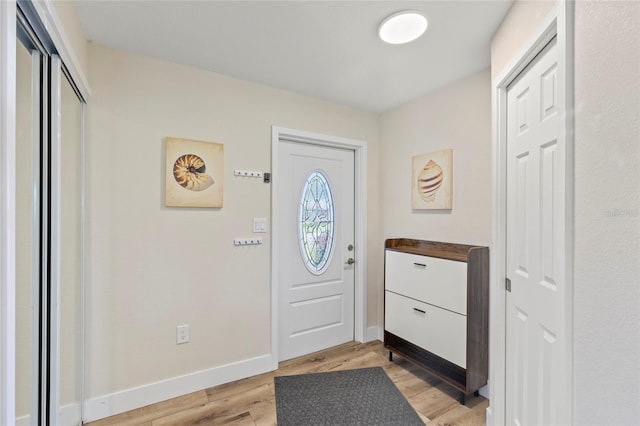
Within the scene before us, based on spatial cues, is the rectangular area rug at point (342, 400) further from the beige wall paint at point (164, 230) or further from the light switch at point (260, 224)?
the light switch at point (260, 224)

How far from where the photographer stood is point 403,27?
1.66 m

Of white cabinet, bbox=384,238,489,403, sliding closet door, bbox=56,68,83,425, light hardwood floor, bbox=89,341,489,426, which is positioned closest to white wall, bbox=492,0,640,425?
white cabinet, bbox=384,238,489,403

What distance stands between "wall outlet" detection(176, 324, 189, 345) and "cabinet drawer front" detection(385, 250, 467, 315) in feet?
5.51

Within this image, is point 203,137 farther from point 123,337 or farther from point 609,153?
point 609,153

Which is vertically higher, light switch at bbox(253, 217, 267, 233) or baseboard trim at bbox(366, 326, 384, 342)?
light switch at bbox(253, 217, 267, 233)

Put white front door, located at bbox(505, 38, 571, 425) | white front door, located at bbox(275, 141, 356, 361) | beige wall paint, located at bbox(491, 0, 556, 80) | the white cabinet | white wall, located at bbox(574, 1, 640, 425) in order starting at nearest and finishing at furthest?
white wall, located at bbox(574, 1, 640, 425) → white front door, located at bbox(505, 38, 571, 425) → beige wall paint, located at bbox(491, 0, 556, 80) → the white cabinet → white front door, located at bbox(275, 141, 356, 361)

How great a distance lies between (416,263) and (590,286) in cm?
147

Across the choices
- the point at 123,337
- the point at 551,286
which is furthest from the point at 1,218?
the point at 551,286

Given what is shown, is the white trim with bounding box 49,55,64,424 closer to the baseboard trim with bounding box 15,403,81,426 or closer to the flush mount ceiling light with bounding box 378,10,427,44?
the baseboard trim with bounding box 15,403,81,426

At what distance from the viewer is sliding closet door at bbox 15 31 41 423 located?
0.96 metres

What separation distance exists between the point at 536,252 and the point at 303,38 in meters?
1.72

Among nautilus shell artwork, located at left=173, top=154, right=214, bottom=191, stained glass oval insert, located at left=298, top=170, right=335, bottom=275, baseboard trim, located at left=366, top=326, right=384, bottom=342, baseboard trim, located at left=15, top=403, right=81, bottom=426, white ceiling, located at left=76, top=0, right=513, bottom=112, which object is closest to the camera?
baseboard trim, located at left=15, top=403, right=81, bottom=426

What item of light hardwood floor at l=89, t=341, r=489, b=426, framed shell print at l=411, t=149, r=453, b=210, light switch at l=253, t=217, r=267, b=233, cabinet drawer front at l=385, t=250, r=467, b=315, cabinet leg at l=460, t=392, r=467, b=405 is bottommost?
light hardwood floor at l=89, t=341, r=489, b=426

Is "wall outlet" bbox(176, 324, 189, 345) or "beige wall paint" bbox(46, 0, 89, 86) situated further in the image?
"wall outlet" bbox(176, 324, 189, 345)
